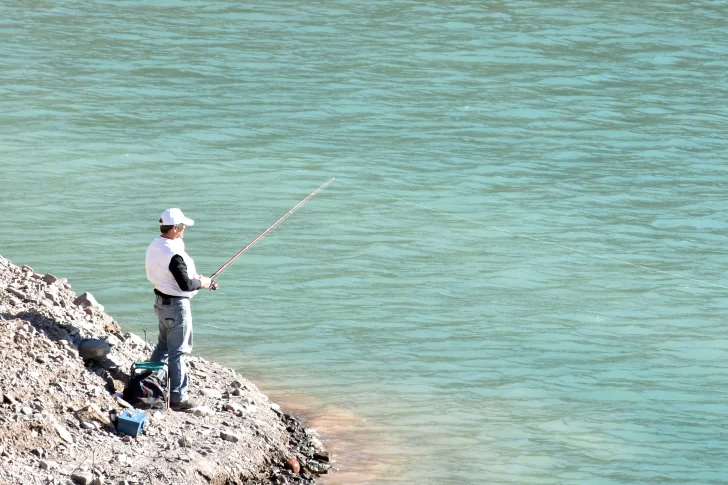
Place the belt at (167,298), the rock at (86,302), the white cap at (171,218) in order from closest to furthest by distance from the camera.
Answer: the white cap at (171,218) < the belt at (167,298) < the rock at (86,302)

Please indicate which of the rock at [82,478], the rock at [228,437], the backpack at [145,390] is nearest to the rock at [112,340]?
the backpack at [145,390]

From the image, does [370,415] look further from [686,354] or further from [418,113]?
[418,113]

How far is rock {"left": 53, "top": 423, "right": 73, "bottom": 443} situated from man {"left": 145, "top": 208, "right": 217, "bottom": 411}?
110 cm

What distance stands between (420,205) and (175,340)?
338 inches

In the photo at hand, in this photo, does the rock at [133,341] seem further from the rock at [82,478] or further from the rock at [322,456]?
the rock at [82,478]

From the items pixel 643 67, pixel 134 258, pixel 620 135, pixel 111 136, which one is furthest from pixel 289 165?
pixel 643 67

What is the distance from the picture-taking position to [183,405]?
10047mm

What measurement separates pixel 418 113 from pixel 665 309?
30.5ft

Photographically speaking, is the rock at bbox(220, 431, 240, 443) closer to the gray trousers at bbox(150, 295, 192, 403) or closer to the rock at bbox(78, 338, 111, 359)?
the gray trousers at bbox(150, 295, 192, 403)

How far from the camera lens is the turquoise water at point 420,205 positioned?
38.4ft

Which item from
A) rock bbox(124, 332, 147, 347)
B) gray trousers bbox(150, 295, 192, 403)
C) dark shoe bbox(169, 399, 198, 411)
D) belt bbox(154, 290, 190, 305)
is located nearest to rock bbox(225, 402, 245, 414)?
dark shoe bbox(169, 399, 198, 411)

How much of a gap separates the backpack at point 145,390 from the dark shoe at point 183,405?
0.63 ft

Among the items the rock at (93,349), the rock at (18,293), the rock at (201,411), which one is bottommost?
the rock at (201,411)

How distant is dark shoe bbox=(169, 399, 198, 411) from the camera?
1000cm
